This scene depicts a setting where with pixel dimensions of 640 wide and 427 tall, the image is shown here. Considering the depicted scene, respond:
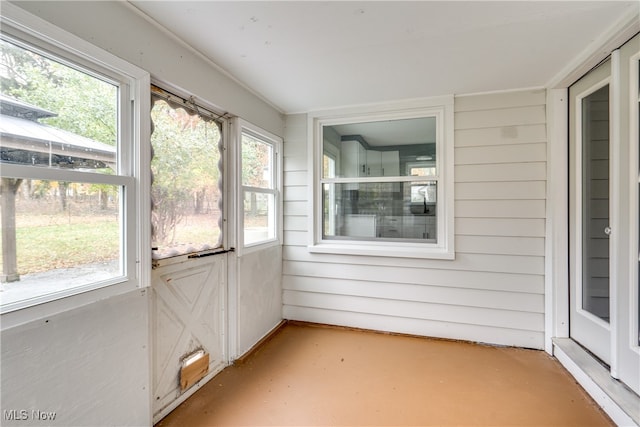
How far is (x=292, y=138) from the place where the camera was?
3.12 metres

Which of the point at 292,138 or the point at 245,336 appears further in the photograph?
the point at 292,138

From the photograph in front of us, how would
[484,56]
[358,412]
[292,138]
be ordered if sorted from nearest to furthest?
[358,412] < [484,56] < [292,138]

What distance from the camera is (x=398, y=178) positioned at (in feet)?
9.35

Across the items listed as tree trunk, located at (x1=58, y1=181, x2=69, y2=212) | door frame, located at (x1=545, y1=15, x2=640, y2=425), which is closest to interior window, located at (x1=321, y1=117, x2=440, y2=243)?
door frame, located at (x1=545, y1=15, x2=640, y2=425)

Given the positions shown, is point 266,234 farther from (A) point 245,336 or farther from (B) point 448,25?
(B) point 448,25

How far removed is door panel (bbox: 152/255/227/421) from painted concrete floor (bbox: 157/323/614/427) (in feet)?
0.56

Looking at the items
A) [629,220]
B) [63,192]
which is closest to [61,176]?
[63,192]

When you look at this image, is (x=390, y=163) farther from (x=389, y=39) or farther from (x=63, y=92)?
(x=63, y=92)

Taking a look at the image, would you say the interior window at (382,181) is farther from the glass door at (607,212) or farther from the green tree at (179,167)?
the green tree at (179,167)

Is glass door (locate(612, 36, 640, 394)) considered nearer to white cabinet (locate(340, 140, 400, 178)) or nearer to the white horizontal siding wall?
the white horizontal siding wall

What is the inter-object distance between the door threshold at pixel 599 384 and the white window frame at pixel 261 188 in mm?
2661

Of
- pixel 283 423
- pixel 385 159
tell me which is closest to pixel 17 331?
pixel 283 423

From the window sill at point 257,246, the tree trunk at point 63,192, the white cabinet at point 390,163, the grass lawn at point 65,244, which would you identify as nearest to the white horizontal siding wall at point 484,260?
the white cabinet at point 390,163

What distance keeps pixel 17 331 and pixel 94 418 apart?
59 cm
